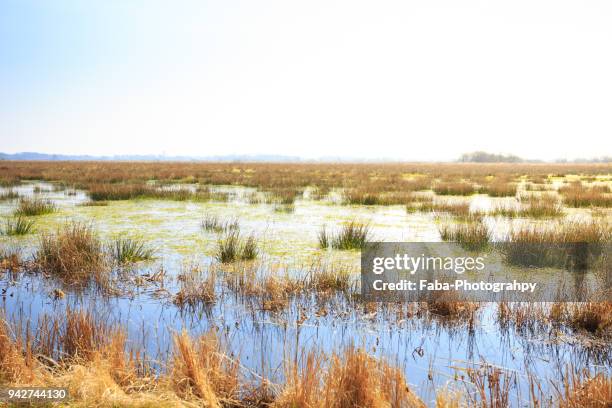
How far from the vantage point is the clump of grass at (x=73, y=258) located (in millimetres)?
6141

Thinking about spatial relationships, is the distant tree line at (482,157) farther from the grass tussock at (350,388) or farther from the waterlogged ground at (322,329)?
the grass tussock at (350,388)

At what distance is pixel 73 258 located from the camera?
6309 mm

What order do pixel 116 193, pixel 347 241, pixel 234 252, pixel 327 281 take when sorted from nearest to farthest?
1. pixel 327 281
2. pixel 234 252
3. pixel 347 241
4. pixel 116 193

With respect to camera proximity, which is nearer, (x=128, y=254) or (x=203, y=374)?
(x=203, y=374)

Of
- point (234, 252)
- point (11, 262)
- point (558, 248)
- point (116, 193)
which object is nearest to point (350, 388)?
point (234, 252)

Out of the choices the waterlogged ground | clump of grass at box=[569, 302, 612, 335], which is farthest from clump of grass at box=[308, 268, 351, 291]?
clump of grass at box=[569, 302, 612, 335]

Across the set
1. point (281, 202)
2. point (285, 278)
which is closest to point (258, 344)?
point (285, 278)

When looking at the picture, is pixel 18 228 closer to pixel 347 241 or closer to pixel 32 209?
pixel 32 209

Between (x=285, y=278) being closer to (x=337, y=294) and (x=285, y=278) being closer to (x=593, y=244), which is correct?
(x=337, y=294)

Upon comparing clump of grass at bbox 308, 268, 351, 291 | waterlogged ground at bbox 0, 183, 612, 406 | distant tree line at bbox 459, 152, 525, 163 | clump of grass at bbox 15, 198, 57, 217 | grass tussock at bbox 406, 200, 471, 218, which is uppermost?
distant tree line at bbox 459, 152, 525, 163

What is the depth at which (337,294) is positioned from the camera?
564 cm

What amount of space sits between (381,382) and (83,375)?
2.10 metres

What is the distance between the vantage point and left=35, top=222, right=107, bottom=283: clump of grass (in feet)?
20.1

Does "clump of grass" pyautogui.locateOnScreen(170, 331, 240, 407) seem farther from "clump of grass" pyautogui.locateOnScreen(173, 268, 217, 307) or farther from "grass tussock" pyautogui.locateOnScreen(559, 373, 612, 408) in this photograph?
"grass tussock" pyautogui.locateOnScreen(559, 373, 612, 408)
